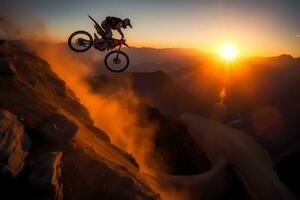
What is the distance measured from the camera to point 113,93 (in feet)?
153

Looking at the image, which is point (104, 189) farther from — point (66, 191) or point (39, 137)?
point (39, 137)

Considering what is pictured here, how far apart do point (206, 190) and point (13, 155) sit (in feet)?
67.4

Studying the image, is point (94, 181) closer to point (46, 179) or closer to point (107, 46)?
point (46, 179)

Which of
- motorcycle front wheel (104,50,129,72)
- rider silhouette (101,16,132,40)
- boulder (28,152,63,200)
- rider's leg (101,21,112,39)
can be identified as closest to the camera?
boulder (28,152,63,200)

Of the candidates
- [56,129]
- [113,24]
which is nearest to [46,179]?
[56,129]

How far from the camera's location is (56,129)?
11875 millimetres

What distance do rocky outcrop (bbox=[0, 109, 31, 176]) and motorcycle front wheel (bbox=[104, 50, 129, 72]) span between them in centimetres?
650

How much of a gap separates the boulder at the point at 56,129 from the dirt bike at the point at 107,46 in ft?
14.3

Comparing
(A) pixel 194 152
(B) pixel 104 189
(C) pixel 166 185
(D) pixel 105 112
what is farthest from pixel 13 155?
(A) pixel 194 152

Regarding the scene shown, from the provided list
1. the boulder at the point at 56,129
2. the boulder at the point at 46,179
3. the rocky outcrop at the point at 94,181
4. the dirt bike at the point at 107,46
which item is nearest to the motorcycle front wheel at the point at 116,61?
the dirt bike at the point at 107,46

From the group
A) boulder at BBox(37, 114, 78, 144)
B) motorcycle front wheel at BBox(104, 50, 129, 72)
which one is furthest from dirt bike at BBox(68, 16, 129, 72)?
boulder at BBox(37, 114, 78, 144)

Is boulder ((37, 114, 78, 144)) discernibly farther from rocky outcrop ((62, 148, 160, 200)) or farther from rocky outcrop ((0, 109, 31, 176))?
rocky outcrop ((0, 109, 31, 176))

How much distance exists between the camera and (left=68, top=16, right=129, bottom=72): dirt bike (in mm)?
15703

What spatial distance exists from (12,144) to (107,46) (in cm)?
752
